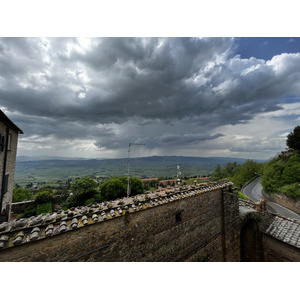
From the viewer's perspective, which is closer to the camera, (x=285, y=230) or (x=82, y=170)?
(x=285, y=230)

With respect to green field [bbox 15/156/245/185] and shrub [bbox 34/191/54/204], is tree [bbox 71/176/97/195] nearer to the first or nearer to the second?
shrub [bbox 34/191/54/204]

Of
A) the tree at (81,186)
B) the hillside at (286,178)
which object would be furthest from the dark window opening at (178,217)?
the hillside at (286,178)

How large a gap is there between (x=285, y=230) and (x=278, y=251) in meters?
1.27

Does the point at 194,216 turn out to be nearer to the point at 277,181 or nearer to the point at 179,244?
the point at 179,244

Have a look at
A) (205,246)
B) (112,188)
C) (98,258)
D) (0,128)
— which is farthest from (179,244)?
(112,188)

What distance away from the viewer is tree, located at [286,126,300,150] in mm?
22814

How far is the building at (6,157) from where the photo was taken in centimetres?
775

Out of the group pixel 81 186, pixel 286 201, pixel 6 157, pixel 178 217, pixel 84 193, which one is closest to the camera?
pixel 178 217

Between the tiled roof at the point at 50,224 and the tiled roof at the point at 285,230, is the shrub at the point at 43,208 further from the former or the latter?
the tiled roof at the point at 285,230

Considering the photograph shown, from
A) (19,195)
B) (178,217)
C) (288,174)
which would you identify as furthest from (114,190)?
(288,174)

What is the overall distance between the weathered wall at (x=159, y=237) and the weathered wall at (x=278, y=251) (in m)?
2.12

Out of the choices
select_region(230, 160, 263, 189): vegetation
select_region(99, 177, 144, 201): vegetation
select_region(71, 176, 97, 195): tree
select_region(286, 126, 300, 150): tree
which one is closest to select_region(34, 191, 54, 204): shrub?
→ select_region(71, 176, 97, 195): tree

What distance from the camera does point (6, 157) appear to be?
8.31 metres

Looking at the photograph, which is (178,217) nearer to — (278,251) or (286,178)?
(278,251)
